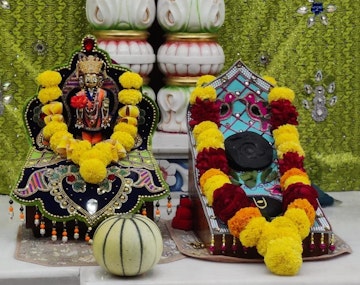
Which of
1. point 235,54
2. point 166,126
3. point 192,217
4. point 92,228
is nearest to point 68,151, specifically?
point 92,228

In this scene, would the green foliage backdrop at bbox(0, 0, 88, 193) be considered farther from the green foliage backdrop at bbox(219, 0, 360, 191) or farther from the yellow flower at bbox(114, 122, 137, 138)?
the yellow flower at bbox(114, 122, 137, 138)

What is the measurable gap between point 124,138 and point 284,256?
1.17m

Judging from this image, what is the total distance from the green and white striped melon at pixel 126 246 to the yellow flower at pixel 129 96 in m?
0.97

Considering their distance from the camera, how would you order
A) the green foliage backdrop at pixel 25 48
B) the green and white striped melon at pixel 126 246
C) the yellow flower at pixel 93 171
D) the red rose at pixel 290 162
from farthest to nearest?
the green foliage backdrop at pixel 25 48, the red rose at pixel 290 162, the yellow flower at pixel 93 171, the green and white striped melon at pixel 126 246

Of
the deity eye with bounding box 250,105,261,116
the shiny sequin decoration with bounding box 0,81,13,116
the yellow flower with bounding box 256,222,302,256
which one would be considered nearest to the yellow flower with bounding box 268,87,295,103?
the deity eye with bounding box 250,105,261,116

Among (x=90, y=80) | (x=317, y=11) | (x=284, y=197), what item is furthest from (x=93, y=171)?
(x=317, y=11)

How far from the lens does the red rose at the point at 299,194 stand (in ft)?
13.6

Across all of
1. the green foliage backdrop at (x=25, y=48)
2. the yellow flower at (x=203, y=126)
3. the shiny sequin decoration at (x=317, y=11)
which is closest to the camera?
the yellow flower at (x=203, y=126)

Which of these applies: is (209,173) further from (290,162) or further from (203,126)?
(290,162)

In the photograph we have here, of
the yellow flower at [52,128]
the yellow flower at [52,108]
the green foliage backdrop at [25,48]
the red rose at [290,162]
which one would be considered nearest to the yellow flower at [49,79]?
the yellow flower at [52,108]

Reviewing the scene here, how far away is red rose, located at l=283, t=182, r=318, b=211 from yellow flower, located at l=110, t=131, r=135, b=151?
0.88 meters

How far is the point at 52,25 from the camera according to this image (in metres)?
5.57

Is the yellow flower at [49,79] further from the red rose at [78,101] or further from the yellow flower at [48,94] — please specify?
the red rose at [78,101]

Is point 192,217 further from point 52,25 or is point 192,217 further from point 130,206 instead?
point 52,25
